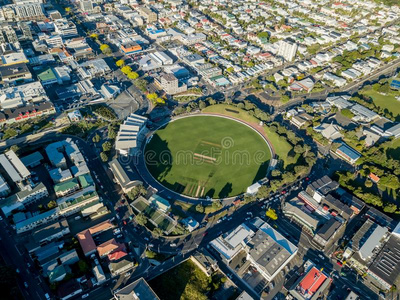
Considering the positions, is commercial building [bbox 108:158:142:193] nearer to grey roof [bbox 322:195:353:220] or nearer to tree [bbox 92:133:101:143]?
tree [bbox 92:133:101:143]

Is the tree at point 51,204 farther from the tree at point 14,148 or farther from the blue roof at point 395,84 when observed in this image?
the blue roof at point 395,84

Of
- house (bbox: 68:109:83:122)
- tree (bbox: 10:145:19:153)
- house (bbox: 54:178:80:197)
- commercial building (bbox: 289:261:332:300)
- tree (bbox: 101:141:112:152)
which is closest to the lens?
commercial building (bbox: 289:261:332:300)

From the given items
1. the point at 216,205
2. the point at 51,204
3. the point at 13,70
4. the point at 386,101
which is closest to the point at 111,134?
the point at 51,204

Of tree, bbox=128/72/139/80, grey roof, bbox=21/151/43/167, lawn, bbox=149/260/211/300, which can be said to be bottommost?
lawn, bbox=149/260/211/300

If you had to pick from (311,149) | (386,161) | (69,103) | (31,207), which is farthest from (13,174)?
(386,161)

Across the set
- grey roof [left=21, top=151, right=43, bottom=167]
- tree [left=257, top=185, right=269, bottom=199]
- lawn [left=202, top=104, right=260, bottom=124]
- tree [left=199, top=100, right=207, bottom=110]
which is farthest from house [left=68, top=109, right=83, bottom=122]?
tree [left=257, top=185, right=269, bottom=199]

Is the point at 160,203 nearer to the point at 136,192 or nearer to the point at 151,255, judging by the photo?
the point at 136,192

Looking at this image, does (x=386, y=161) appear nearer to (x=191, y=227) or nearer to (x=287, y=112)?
(x=287, y=112)
